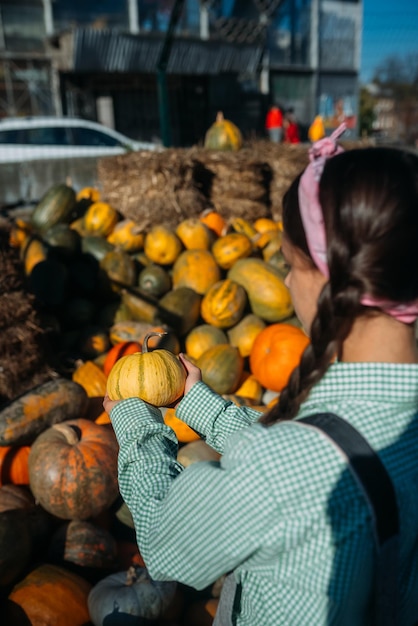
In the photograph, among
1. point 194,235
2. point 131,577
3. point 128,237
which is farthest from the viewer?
point 128,237

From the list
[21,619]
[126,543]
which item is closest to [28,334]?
[126,543]

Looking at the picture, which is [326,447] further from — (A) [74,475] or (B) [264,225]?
(B) [264,225]

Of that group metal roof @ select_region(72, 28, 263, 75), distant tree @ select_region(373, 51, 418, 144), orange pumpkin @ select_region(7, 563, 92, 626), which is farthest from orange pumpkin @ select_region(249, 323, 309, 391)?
distant tree @ select_region(373, 51, 418, 144)

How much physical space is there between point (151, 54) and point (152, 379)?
24368mm

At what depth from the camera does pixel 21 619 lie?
2.42m

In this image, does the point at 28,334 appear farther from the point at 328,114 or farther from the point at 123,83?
the point at 328,114

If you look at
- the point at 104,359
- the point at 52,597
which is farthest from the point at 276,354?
the point at 52,597

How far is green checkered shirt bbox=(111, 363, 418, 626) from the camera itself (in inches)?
41.5

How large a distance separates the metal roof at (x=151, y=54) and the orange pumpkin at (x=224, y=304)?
65.6ft

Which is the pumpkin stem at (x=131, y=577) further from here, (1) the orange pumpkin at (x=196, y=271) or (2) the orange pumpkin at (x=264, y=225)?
(2) the orange pumpkin at (x=264, y=225)

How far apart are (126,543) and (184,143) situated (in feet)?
73.9

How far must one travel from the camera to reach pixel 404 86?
1435 inches

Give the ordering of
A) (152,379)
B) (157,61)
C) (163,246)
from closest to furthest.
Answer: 1. (152,379)
2. (163,246)
3. (157,61)

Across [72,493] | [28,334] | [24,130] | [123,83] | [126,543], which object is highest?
[123,83]
